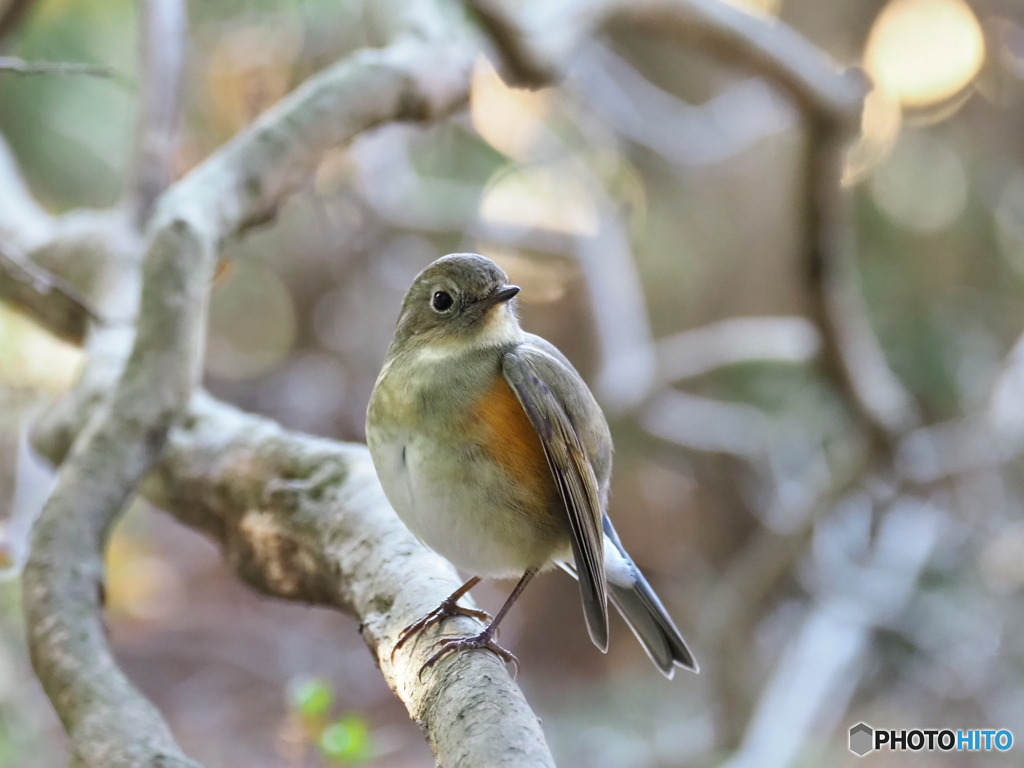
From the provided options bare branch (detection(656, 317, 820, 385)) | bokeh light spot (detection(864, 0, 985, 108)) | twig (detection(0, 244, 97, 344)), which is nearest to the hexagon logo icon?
bare branch (detection(656, 317, 820, 385))

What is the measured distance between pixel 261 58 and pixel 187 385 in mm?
3067

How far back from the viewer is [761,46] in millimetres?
3334

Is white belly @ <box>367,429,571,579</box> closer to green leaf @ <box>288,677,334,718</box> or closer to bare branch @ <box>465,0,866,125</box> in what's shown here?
green leaf @ <box>288,677,334,718</box>

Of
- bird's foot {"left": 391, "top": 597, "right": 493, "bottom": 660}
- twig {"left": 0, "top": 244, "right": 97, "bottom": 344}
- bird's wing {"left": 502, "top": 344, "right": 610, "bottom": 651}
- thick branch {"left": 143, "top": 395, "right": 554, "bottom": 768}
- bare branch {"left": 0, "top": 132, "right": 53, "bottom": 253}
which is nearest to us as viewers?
thick branch {"left": 143, "top": 395, "right": 554, "bottom": 768}

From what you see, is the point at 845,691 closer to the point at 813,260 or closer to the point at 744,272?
the point at 813,260

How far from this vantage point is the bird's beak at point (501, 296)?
1.72 meters

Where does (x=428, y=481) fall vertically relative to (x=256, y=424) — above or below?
below

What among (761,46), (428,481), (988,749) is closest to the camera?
(428,481)

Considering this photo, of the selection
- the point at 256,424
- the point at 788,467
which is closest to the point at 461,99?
the point at 256,424

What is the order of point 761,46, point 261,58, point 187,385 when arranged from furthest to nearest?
point 261,58, point 761,46, point 187,385

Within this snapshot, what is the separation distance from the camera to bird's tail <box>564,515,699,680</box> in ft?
6.23

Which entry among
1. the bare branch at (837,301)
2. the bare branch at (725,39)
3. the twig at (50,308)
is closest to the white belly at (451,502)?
the twig at (50,308)

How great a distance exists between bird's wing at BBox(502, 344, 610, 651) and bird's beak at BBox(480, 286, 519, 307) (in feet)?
0.38

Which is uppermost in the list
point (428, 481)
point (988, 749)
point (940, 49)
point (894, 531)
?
point (940, 49)
